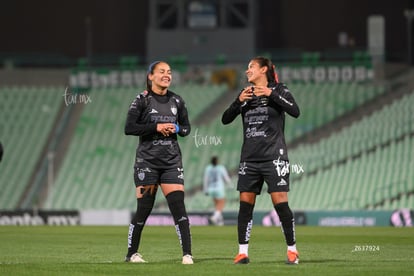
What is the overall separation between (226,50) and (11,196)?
9.68 metres

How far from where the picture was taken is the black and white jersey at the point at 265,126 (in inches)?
512

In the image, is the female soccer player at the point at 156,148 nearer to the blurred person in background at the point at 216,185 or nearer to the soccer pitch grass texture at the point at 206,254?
the soccer pitch grass texture at the point at 206,254

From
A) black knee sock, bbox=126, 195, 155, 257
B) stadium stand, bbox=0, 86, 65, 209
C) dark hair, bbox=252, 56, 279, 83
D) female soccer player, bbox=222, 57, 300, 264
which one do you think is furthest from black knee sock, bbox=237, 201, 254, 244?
stadium stand, bbox=0, 86, 65, 209

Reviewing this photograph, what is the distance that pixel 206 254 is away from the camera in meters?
15.4

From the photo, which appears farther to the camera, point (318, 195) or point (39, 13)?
point (39, 13)

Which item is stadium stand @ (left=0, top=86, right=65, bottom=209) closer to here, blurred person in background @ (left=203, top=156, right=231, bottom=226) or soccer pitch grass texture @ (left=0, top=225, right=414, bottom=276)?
blurred person in background @ (left=203, top=156, right=231, bottom=226)

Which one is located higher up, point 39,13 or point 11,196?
point 39,13

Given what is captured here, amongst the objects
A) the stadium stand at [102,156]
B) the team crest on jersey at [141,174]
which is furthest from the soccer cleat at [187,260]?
the stadium stand at [102,156]

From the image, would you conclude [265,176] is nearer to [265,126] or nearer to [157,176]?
[265,126]

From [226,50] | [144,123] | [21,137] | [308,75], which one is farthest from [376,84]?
[144,123]

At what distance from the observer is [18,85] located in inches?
1642

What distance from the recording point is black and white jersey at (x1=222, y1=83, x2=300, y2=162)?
13016 millimetres

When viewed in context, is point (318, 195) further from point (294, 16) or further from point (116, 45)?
point (116, 45)

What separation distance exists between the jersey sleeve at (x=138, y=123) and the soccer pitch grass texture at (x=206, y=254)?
1614 millimetres
